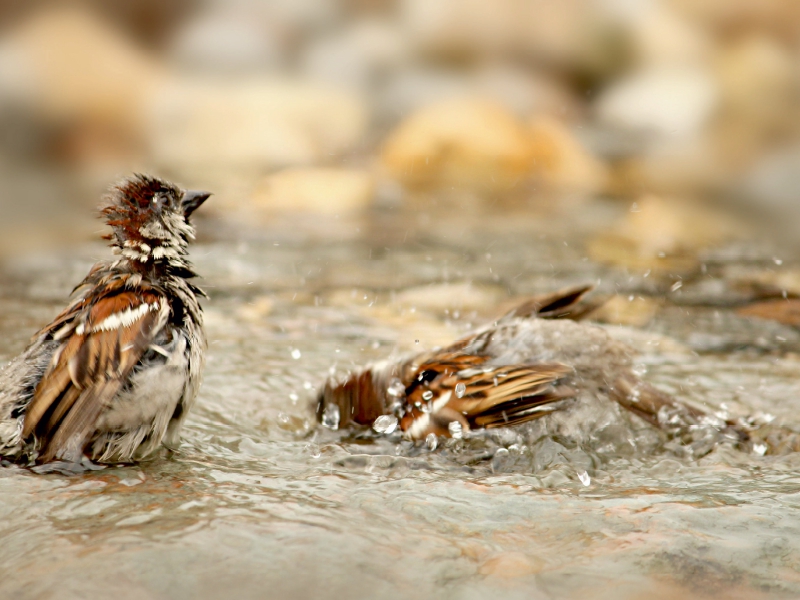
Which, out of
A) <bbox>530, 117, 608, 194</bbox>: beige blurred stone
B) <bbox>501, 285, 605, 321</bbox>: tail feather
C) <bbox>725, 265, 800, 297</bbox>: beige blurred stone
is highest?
<bbox>530, 117, 608, 194</bbox>: beige blurred stone

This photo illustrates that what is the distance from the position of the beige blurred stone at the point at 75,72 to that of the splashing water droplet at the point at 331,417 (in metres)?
11.4

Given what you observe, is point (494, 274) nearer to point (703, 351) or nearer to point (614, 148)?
point (703, 351)

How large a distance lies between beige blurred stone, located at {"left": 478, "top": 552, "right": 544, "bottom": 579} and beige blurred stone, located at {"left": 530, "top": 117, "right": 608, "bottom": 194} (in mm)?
10778

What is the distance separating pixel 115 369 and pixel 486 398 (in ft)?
5.15

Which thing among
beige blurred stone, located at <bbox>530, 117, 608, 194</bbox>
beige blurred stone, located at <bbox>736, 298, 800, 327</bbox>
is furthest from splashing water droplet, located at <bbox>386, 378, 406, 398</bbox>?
beige blurred stone, located at <bbox>530, 117, 608, 194</bbox>

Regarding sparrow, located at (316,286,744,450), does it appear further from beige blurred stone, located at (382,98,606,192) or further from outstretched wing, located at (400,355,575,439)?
beige blurred stone, located at (382,98,606,192)

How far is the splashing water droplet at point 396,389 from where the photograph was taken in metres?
4.22

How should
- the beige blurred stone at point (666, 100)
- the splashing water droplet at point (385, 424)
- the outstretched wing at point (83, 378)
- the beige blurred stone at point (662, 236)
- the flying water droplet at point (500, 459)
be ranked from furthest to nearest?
the beige blurred stone at point (666, 100)
the beige blurred stone at point (662, 236)
the splashing water droplet at point (385, 424)
the flying water droplet at point (500, 459)
the outstretched wing at point (83, 378)

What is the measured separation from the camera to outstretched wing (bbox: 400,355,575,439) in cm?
388

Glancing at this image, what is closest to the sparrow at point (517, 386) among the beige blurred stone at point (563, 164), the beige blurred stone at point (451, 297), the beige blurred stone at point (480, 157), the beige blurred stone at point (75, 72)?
the beige blurred stone at point (451, 297)

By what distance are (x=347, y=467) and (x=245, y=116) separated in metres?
12.8

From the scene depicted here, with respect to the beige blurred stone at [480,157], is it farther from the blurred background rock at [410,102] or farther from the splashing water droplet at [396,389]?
the splashing water droplet at [396,389]

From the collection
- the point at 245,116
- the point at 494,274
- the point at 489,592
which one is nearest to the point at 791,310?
the point at 494,274

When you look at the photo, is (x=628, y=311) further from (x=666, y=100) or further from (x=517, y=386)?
(x=666, y=100)
